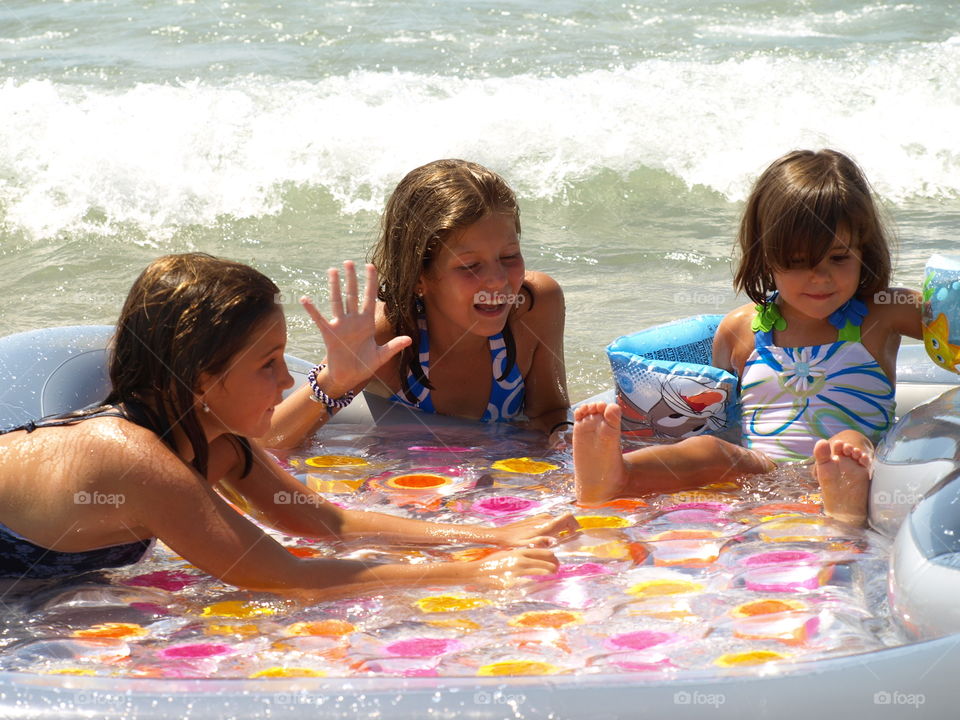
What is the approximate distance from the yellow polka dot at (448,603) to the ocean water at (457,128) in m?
2.10

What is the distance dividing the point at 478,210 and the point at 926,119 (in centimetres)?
685

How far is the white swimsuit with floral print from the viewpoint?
3.44 m

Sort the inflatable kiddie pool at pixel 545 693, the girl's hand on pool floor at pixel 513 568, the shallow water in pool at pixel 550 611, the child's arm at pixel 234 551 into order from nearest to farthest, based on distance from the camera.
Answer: the inflatable kiddie pool at pixel 545 693 < the shallow water in pool at pixel 550 611 < the child's arm at pixel 234 551 < the girl's hand on pool floor at pixel 513 568

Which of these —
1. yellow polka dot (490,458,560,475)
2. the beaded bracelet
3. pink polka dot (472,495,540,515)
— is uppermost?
the beaded bracelet

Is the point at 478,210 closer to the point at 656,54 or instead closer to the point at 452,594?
the point at 452,594

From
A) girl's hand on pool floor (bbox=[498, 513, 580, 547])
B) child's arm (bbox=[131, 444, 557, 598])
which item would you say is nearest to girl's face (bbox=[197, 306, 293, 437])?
child's arm (bbox=[131, 444, 557, 598])

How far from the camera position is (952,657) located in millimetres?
1918

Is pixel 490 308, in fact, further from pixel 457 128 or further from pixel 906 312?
pixel 457 128

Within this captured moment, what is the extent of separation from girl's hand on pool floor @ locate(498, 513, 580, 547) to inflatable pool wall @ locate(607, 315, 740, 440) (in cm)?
81

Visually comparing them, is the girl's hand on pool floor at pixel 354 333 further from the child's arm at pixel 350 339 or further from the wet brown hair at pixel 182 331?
the wet brown hair at pixel 182 331

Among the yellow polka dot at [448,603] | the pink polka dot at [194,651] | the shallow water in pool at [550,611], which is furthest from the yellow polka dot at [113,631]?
the yellow polka dot at [448,603]

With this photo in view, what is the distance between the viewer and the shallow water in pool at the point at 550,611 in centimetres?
219

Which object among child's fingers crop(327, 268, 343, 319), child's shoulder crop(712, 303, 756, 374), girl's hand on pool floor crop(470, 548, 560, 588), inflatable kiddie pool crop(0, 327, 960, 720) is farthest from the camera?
child's shoulder crop(712, 303, 756, 374)

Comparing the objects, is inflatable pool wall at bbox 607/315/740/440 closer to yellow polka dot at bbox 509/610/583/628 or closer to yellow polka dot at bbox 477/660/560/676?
yellow polka dot at bbox 509/610/583/628
